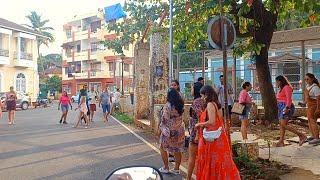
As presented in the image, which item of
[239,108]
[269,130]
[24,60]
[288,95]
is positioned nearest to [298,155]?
[288,95]

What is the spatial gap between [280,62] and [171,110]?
11247 mm

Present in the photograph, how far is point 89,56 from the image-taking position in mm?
57188

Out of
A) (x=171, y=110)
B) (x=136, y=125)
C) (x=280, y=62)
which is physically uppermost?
(x=280, y=62)

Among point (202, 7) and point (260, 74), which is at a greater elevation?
point (202, 7)

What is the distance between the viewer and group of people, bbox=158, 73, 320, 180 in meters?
6.01

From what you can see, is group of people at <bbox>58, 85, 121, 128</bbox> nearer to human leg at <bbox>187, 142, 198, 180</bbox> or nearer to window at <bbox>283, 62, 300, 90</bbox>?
window at <bbox>283, 62, 300, 90</bbox>

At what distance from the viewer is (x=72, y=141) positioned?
12172 millimetres

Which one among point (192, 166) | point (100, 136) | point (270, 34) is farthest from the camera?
point (270, 34)

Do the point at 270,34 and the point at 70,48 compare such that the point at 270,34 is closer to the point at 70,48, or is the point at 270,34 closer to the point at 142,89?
the point at 142,89

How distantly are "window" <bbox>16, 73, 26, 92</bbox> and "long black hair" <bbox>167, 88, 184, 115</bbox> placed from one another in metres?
37.1

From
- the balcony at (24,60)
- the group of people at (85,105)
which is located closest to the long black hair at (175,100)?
the group of people at (85,105)

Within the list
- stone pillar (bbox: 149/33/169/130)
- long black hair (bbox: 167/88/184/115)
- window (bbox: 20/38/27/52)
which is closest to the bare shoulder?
long black hair (bbox: 167/88/184/115)

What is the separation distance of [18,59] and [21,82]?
8.64 feet

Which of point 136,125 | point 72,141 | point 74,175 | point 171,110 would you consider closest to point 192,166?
point 171,110
